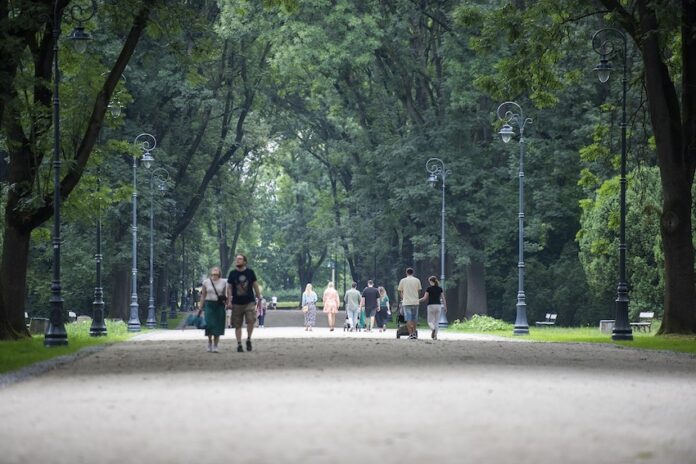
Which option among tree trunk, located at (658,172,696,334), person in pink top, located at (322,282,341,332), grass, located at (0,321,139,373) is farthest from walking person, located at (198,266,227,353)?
person in pink top, located at (322,282,341,332)

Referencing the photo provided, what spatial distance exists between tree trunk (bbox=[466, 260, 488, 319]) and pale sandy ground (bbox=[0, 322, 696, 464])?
34.7m

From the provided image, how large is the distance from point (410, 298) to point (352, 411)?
2331cm

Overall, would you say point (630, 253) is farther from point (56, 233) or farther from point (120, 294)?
point (56, 233)

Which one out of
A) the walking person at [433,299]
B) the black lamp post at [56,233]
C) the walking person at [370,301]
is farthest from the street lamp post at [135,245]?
the black lamp post at [56,233]

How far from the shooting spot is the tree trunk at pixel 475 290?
5984cm

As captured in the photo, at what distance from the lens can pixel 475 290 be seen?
60.5 m

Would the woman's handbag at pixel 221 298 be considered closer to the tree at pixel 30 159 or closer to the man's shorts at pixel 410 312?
the tree at pixel 30 159

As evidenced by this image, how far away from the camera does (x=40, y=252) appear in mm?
62406

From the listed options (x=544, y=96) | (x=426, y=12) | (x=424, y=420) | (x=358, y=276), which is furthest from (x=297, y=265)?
(x=424, y=420)

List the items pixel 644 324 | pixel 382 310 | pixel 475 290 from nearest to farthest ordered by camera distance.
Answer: pixel 644 324 < pixel 382 310 < pixel 475 290

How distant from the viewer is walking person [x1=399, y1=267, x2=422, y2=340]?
1465 inches

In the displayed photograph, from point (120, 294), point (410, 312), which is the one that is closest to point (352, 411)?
point (410, 312)

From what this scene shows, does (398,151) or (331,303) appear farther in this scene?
(398,151)

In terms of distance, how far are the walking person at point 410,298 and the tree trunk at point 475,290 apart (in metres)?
21.7
